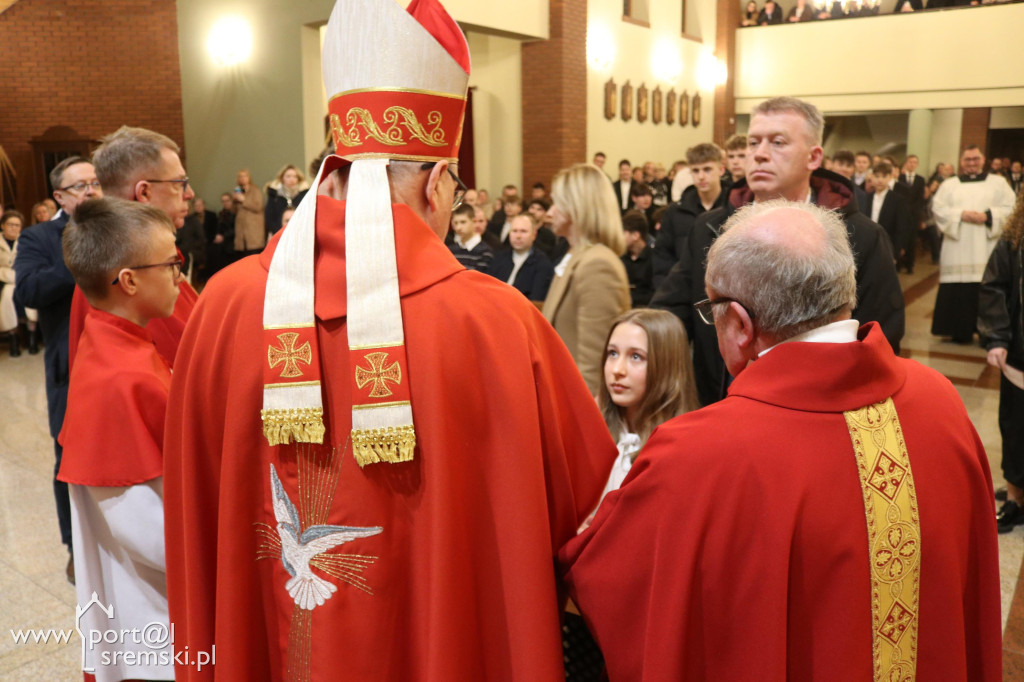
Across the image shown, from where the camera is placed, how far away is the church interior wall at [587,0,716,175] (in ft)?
45.4

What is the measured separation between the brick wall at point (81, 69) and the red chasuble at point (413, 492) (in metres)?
11.9

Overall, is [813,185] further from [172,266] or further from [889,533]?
[172,266]

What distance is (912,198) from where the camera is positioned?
13.0 metres

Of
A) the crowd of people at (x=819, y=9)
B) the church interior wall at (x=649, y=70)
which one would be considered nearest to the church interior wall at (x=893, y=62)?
the crowd of people at (x=819, y=9)

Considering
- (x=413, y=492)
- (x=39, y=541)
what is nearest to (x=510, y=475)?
(x=413, y=492)

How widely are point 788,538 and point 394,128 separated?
0.95m

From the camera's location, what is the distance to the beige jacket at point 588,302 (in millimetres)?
3549

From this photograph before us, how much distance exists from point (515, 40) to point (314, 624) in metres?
12.3

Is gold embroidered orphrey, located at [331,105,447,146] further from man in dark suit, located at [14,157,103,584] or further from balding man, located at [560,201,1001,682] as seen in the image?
man in dark suit, located at [14,157,103,584]

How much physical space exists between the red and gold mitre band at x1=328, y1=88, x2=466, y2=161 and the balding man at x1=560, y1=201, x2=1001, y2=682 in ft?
1.83

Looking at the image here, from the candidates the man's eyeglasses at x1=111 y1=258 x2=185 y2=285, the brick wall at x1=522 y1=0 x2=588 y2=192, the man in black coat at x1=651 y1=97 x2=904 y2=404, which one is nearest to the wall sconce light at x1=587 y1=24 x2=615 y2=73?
the brick wall at x1=522 y1=0 x2=588 y2=192

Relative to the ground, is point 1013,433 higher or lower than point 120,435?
lower

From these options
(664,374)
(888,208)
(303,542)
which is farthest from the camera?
(888,208)

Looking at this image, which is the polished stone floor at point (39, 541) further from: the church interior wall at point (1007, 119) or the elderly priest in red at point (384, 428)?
the church interior wall at point (1007, 119)
